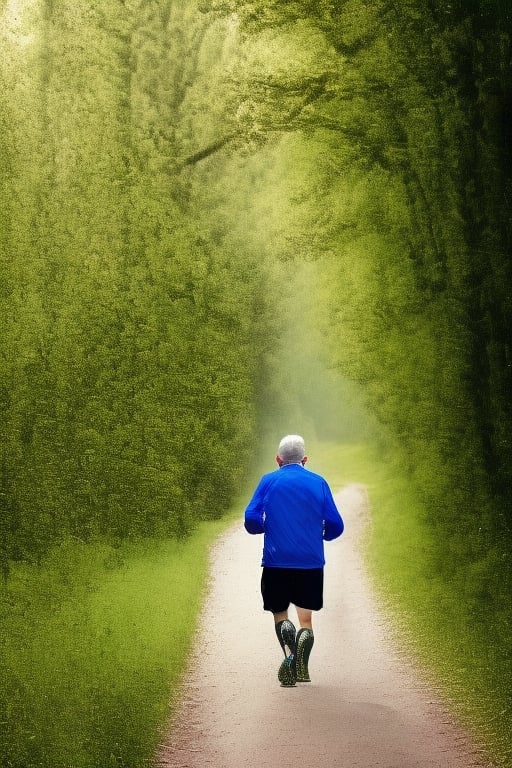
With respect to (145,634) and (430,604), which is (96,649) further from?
(430,604)

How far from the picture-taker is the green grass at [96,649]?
2.87 metres

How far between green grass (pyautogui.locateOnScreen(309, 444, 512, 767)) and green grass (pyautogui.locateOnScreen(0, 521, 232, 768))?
2.33 feet

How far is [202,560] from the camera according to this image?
3.24 meters

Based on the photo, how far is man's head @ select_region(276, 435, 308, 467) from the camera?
2785 millimetres

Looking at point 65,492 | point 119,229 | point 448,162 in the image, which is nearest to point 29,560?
point 65,492

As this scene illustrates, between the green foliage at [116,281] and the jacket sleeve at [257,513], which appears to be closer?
the jacket sleeve at [257,513]

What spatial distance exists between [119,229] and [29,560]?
1480 mm

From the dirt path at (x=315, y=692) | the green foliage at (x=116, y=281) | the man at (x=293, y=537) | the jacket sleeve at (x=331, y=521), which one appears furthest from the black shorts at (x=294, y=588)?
the green foliage at (x=116, y=281)

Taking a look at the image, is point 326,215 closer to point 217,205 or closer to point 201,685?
point 217,205

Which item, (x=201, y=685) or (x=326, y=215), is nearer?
(x=201, y=685)

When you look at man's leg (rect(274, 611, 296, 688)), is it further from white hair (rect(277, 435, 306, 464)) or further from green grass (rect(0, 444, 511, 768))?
white hair (rect(277, 435, 306, 464))

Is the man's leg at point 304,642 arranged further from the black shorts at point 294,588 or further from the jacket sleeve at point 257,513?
the jacket sleeve at point 257,513

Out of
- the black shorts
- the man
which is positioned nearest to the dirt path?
the man

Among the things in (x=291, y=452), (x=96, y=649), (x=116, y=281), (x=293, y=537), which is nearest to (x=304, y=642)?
(x=293, y=537)
